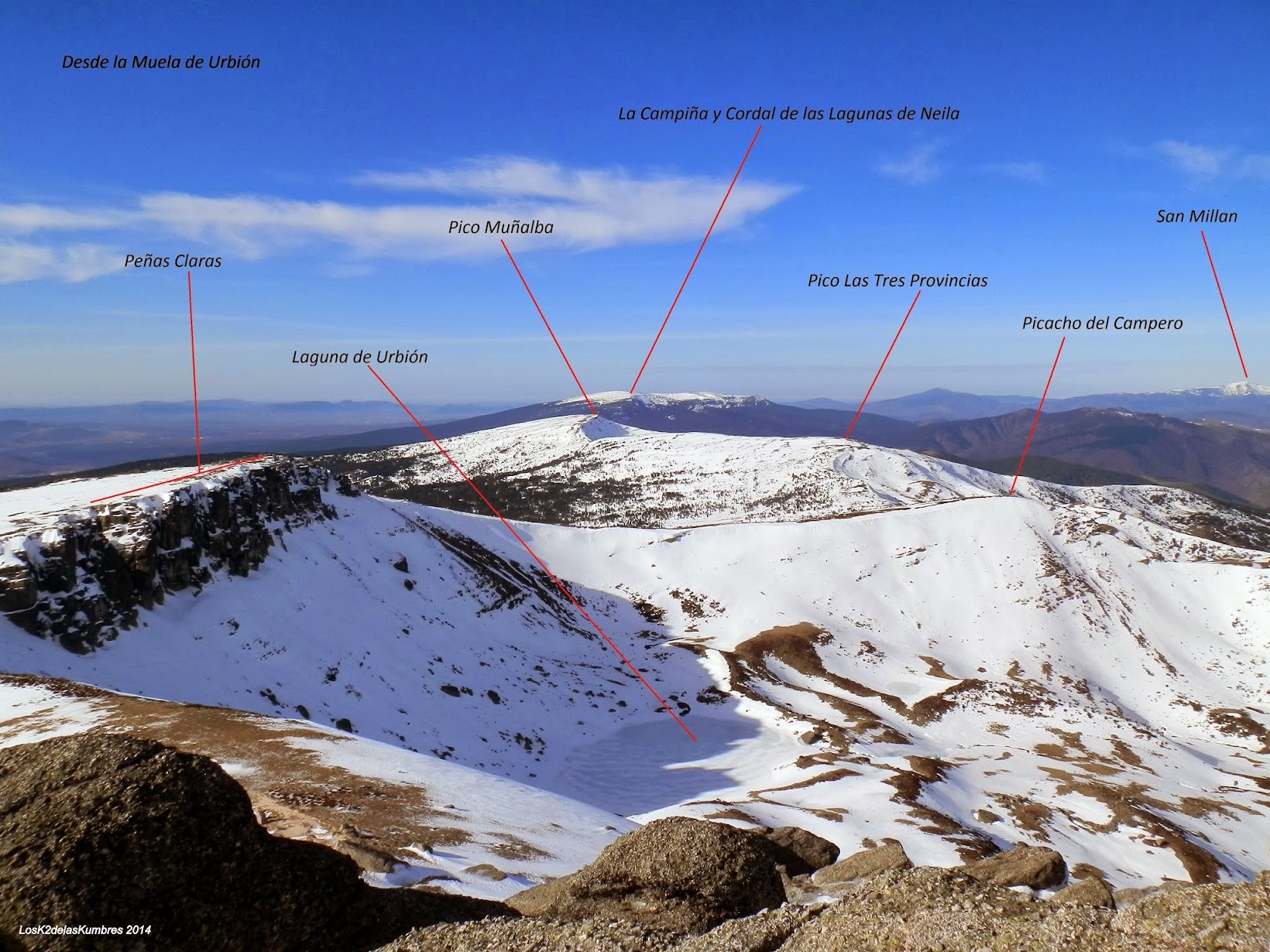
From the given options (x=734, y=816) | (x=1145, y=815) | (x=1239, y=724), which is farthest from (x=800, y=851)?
(x=1239, y=724)

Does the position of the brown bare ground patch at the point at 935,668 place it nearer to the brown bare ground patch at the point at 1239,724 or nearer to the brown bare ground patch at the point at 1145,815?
the brown bare ground patch at the point at 1145,815

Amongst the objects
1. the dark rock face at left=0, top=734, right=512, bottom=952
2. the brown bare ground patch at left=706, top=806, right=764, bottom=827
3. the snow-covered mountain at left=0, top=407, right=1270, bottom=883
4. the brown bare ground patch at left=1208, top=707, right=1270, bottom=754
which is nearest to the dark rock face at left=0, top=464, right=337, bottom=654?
the snow-covered mountain at left=0, top=407, right=1270, bottom=883

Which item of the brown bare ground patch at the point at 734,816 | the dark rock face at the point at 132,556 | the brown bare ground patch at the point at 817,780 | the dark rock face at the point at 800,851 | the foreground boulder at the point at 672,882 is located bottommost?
the brown bare ground patch at the point at 817,780

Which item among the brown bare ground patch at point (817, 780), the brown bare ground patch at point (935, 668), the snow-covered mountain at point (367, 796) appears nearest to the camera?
the snow-covered mountain at point (367, 796)

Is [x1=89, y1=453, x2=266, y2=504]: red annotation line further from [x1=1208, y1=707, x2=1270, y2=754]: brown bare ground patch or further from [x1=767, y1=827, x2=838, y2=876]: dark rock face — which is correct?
[x1=1208, y1=707, x2=1270, y2=754]: brown bare ground patch

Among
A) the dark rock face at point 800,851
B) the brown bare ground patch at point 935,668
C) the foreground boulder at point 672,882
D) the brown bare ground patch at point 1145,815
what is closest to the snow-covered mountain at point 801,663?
the brown bare ground patch at point 1145,815
